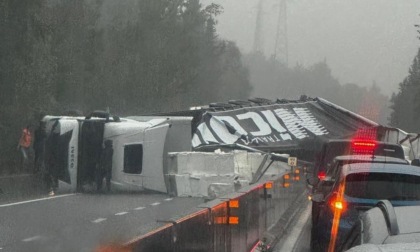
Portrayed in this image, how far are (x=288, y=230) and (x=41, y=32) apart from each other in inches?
742

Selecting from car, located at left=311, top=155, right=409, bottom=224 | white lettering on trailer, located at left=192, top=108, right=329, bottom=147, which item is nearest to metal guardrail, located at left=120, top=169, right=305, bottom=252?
car, located at left=311, top=155, right=409, bottom=224

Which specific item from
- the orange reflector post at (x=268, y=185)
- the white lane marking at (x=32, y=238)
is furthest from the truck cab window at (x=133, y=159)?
the white lane marking at (x=32, y=238)

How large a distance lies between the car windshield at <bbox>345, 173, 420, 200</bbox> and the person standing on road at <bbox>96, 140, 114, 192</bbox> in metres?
15.2

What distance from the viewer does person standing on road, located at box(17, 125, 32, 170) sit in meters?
28.5

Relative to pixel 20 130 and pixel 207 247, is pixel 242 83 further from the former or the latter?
pixel 207 247

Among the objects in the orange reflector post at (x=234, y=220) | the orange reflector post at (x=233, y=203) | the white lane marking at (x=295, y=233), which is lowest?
the white lane marking at (x=295, y=233)

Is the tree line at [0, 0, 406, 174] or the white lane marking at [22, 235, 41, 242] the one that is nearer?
the white lane marking at [22, 235, 41, 242]

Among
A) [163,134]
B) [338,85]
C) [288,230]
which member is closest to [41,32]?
[163,134]

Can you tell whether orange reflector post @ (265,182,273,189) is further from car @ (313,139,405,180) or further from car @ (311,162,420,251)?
car @ (313,139,405,180)

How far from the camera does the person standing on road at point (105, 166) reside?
83.9 ft

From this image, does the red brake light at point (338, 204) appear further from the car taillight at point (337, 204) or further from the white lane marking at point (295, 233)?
the white lane marking at point (295, 233)

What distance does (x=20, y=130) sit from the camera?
33750 mm

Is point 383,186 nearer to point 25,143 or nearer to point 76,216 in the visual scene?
point 76,216

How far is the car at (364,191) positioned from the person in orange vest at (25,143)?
18.6 m
